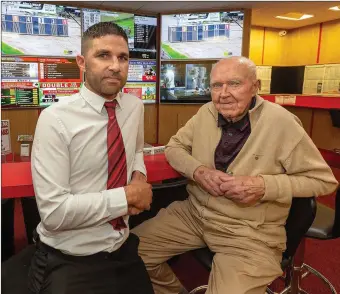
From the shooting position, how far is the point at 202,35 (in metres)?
4.53

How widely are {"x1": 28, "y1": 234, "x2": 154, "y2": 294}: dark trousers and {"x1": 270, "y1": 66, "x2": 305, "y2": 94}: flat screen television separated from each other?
21.3ft

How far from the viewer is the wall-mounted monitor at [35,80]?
403cm

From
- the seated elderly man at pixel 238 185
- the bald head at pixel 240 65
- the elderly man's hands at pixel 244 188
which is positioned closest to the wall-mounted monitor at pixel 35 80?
the seated elderly man at pixel 238 185

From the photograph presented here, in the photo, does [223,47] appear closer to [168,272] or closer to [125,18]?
[125,18]

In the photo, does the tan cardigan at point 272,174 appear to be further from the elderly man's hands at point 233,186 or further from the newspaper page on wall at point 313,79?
the newspaper page on wall at point 313,79

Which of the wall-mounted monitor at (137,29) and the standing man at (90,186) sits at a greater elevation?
the wall-mounted monitor at (137,29)

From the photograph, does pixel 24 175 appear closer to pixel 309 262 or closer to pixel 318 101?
pixel 309 262

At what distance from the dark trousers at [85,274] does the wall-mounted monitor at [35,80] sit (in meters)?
3.30

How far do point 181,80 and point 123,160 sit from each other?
11.8ft

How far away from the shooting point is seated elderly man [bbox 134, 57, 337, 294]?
1380 mm

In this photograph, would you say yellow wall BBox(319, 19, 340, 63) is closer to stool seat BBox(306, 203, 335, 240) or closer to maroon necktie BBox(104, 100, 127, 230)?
stool seat BBox(306, 203, 335, 240)

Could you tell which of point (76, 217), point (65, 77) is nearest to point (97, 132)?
point (76, 217)

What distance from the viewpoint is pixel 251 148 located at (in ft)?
4.84

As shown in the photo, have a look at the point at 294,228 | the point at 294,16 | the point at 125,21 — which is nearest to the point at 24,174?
the point at 294,228
